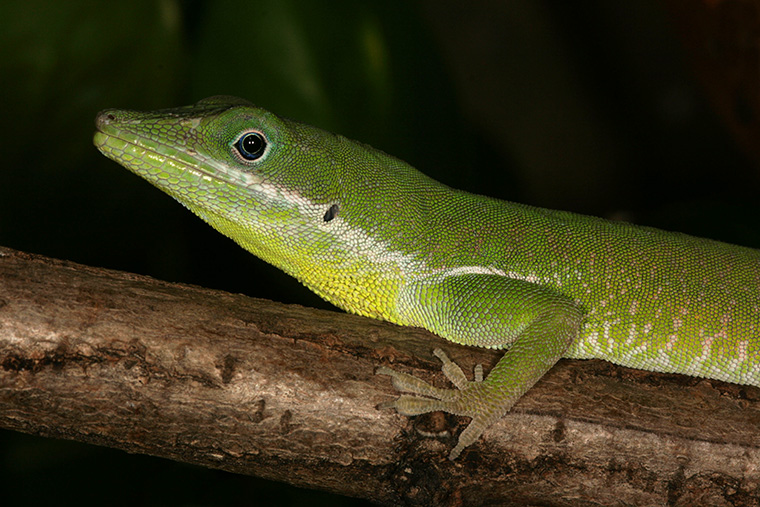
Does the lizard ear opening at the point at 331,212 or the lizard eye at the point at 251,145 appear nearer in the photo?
the lizard eye at the point at 251,145

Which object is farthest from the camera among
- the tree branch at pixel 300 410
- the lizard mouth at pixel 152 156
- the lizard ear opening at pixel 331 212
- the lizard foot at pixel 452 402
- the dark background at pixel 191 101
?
the dark background at pixel 191 101

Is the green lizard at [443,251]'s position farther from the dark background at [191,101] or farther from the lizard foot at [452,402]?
the dark background at [191,101]

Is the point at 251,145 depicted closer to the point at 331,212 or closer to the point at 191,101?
the point at 331,212

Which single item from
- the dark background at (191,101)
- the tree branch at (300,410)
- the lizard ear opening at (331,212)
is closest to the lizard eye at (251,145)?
the lizard ear opening at (331,212)

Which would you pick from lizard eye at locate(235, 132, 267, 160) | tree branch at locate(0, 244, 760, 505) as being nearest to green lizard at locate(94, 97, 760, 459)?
lizard eye at locate(235, 132, 267, 160)

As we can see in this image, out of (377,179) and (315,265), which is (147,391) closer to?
(315,265)

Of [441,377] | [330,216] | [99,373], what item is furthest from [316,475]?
[330,216]

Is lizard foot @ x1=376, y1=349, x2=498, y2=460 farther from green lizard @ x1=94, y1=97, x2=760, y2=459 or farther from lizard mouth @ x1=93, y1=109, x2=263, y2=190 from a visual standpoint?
lizard mouth @ x1=93, y1=109, x2=263, y2=190
